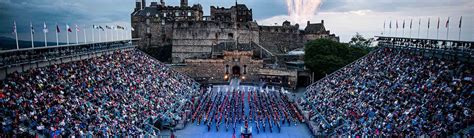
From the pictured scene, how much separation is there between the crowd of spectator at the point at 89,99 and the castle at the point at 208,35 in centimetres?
2232

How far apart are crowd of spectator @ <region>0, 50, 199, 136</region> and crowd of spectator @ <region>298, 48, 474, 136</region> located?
12.3 meters

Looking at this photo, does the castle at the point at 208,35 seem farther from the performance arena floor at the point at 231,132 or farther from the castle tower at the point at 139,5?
the performance arena floor at the point at 231,132

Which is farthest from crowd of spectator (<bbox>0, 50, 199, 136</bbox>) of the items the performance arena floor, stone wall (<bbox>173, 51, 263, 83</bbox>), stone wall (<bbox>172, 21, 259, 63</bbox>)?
stone wall (<bbox>172, 21, 259, 63</bbox>)

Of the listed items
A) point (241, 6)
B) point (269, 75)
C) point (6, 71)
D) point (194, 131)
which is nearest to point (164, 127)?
point (194, 131)

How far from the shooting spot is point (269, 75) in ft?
161

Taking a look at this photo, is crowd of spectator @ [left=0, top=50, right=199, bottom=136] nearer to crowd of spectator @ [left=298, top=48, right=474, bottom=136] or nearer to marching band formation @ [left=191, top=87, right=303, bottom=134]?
marching band formation @ [left=191, top=87, right=303, bottom=134]

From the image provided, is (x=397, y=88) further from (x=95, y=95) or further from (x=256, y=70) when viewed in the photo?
(x=256, y=70)

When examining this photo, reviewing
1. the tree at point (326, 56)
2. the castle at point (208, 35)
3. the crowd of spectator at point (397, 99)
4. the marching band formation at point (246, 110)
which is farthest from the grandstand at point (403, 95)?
the castle at point (208, 35)

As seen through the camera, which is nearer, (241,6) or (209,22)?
(209,22)

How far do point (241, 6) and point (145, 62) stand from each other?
45.8 m

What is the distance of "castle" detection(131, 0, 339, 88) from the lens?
199ft

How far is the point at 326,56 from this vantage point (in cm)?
4697

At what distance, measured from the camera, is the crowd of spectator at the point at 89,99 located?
17391 mm

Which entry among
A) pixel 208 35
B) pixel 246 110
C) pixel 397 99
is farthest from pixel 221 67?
pixel 397 99
